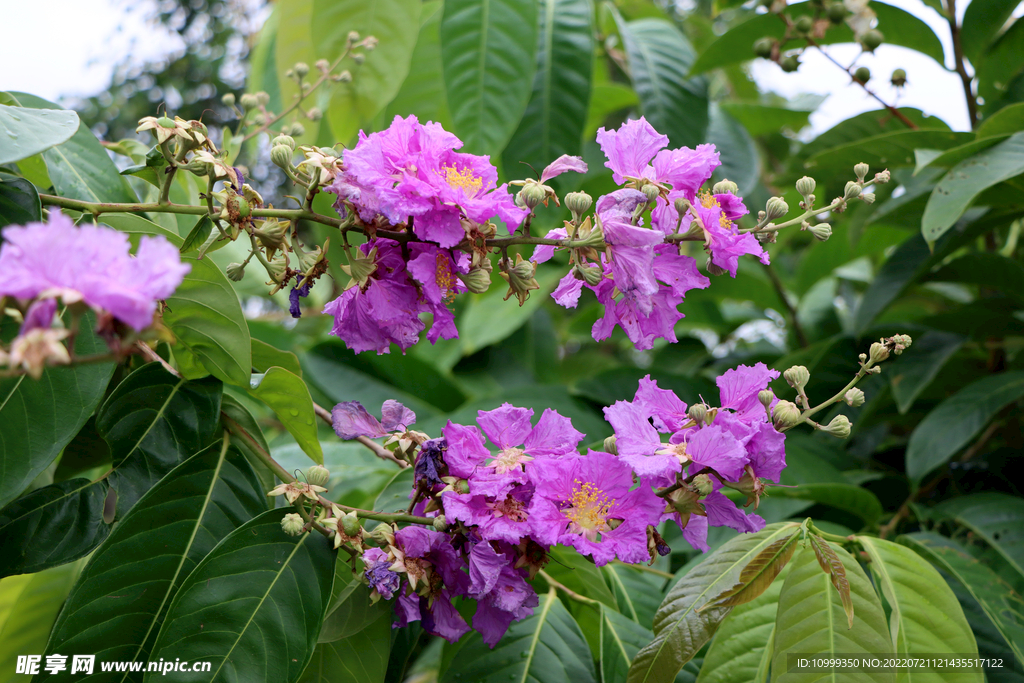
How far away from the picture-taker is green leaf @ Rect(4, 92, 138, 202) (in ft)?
2.60

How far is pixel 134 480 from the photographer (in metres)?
0.77

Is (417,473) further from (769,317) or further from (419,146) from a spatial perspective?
(769,317)

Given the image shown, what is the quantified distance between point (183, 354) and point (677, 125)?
1082mm

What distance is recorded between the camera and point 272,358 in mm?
890

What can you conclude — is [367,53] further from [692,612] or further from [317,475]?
[692,612]

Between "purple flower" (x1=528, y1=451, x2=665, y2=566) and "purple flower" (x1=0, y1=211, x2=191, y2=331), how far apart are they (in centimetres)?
36

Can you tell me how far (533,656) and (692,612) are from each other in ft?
0.64

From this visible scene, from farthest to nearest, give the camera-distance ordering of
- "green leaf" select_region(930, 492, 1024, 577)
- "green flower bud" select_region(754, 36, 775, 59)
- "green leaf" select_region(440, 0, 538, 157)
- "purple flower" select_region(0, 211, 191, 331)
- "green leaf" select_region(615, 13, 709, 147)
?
"green leaf" select_region(615, 13, 709, 147)
"green flower bud" select_region(754, 36, 775, 59)
"green leaf" select_region(440, 0, 538, 157)
"green leaf" select_region(930, 492, 1024, 577)
"purple flower" select_region(0, 211, 191, 331)

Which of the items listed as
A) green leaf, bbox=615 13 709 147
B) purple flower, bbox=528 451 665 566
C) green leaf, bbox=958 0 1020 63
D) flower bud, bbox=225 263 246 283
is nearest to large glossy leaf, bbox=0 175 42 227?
flower bud, bbox=225 263 246 283

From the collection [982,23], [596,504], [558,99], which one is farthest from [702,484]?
[982,23]

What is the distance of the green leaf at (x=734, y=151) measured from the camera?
1.52m

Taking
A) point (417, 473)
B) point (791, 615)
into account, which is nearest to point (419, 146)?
point (417, 473)

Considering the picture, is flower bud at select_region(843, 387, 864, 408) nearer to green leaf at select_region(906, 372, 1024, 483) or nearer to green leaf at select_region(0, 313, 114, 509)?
green leaf at select_region(906, 372, 1024, 483)

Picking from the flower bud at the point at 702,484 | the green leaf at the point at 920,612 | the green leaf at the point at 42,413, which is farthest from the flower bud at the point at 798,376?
the green leaf at the point at 42,413
